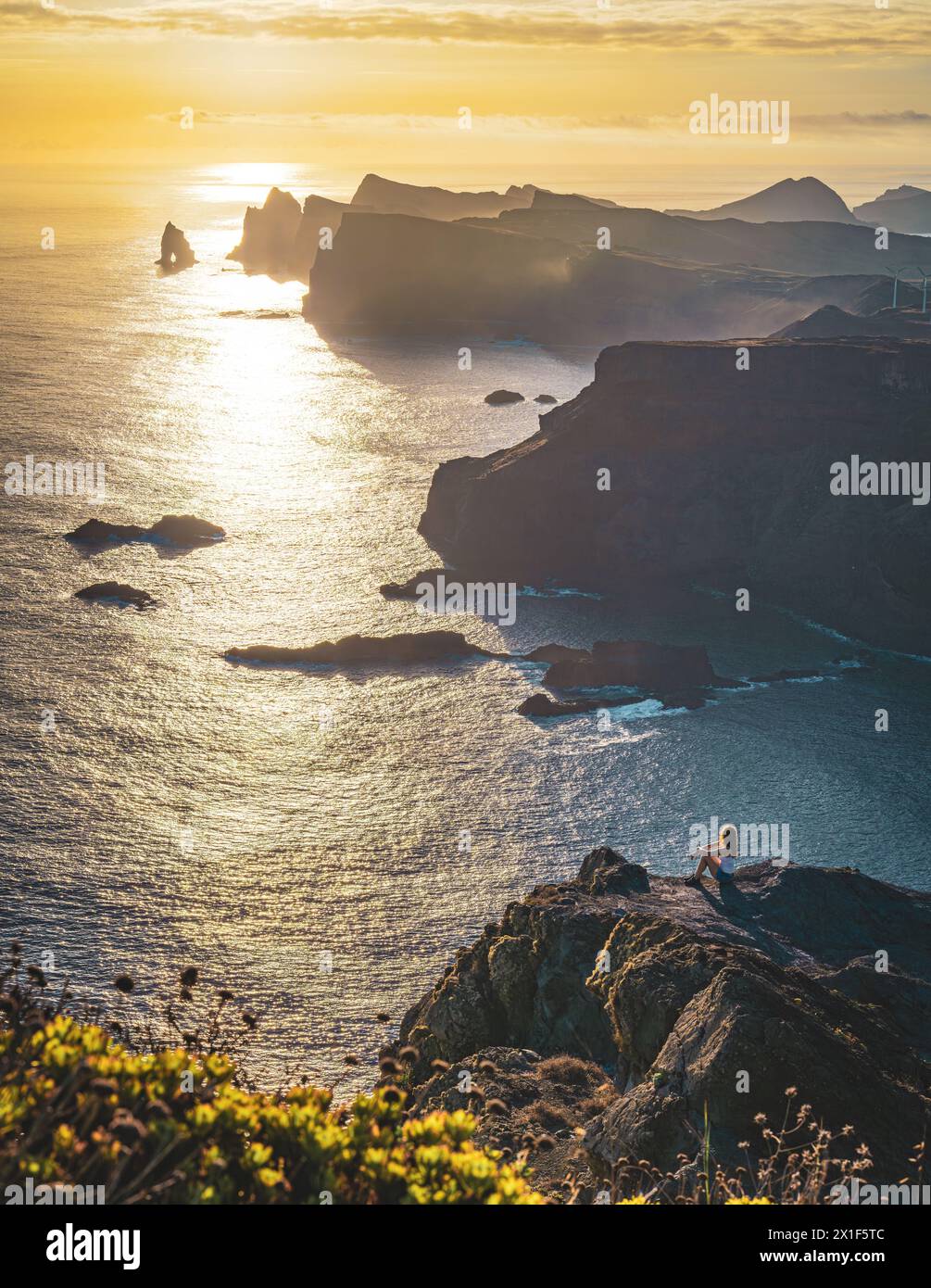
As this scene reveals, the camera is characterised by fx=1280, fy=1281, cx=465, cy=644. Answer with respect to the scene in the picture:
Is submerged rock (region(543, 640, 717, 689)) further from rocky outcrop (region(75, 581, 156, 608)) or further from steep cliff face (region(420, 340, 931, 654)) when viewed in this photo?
rocky outcrop (region(75, 581, 156, 608))

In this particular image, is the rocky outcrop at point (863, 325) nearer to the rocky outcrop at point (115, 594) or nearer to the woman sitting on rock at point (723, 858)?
the rocky outcrop at point (115, 594)

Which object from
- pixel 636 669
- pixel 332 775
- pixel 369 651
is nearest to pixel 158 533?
pixel 369 651

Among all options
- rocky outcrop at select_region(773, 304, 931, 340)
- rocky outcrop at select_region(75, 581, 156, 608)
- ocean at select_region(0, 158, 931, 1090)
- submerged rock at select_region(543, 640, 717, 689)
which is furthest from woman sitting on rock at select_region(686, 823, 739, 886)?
rocky outcrop at select_region(773, 304, 931, 340)
